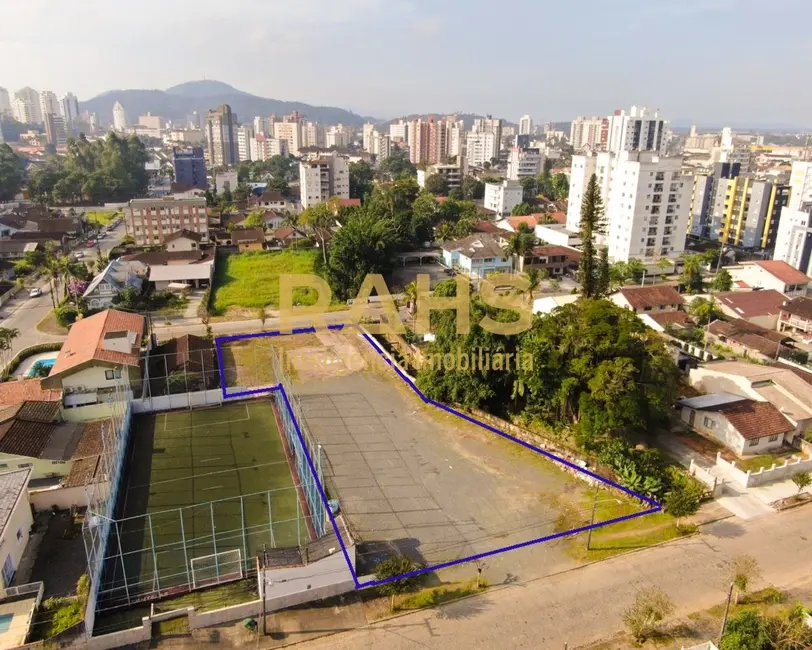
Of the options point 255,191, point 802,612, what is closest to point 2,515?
point 802,612

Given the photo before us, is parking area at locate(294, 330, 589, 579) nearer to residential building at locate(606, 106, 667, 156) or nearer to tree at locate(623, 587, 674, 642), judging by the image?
tree at locate(623, 587, 674, 642)

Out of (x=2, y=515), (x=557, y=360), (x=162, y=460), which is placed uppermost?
(x=557, y=360)

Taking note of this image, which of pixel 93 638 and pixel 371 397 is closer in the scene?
pixel 93 638

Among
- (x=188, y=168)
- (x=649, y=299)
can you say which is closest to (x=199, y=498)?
(x=649, y=299)

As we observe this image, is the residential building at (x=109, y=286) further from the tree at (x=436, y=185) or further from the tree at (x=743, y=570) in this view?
the tree at (x=436, y=185)

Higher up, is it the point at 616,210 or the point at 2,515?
the point at 616,210

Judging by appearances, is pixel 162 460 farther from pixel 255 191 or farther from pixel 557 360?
pixel 255 191

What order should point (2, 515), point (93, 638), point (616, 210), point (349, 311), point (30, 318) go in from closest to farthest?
point (93, 638)
point (2, 515)
point (30, 318)
point (349, 311)
point (616, 210)

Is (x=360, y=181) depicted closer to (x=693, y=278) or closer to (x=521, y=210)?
(x=521, y=210)
